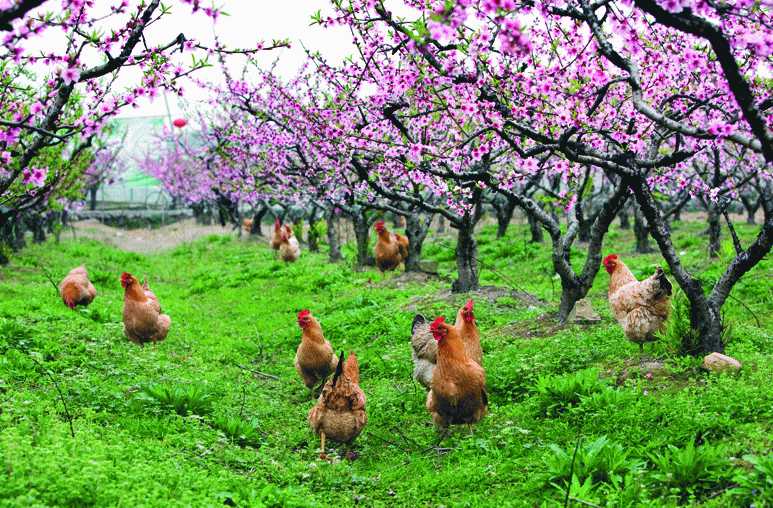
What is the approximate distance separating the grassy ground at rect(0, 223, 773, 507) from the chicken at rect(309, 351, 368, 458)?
0.27 metres

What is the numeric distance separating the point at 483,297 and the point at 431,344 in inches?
204

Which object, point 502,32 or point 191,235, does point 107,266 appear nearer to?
point 191,235

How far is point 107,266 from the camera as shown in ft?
64.5

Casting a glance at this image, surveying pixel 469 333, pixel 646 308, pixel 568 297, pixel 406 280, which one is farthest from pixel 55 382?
pixel 406 280

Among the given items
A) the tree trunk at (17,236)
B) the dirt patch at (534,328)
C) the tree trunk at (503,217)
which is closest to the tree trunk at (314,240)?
A: the tree trunk at (503,217)

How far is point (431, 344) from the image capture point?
7.54 metres

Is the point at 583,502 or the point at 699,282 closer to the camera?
the point at 583,502

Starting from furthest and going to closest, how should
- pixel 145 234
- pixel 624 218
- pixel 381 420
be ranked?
pixel 145 234, pixel 624 218, pixel 381 420

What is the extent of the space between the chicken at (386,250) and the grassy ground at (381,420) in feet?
16.6

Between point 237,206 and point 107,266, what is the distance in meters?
12.2

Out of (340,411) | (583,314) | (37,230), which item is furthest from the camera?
(37,230)

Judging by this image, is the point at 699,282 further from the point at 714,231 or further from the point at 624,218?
the point at 624,218

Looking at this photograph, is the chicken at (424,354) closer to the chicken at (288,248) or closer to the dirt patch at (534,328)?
the dirt patch at (534,328)

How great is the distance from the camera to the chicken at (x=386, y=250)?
16844 mm
